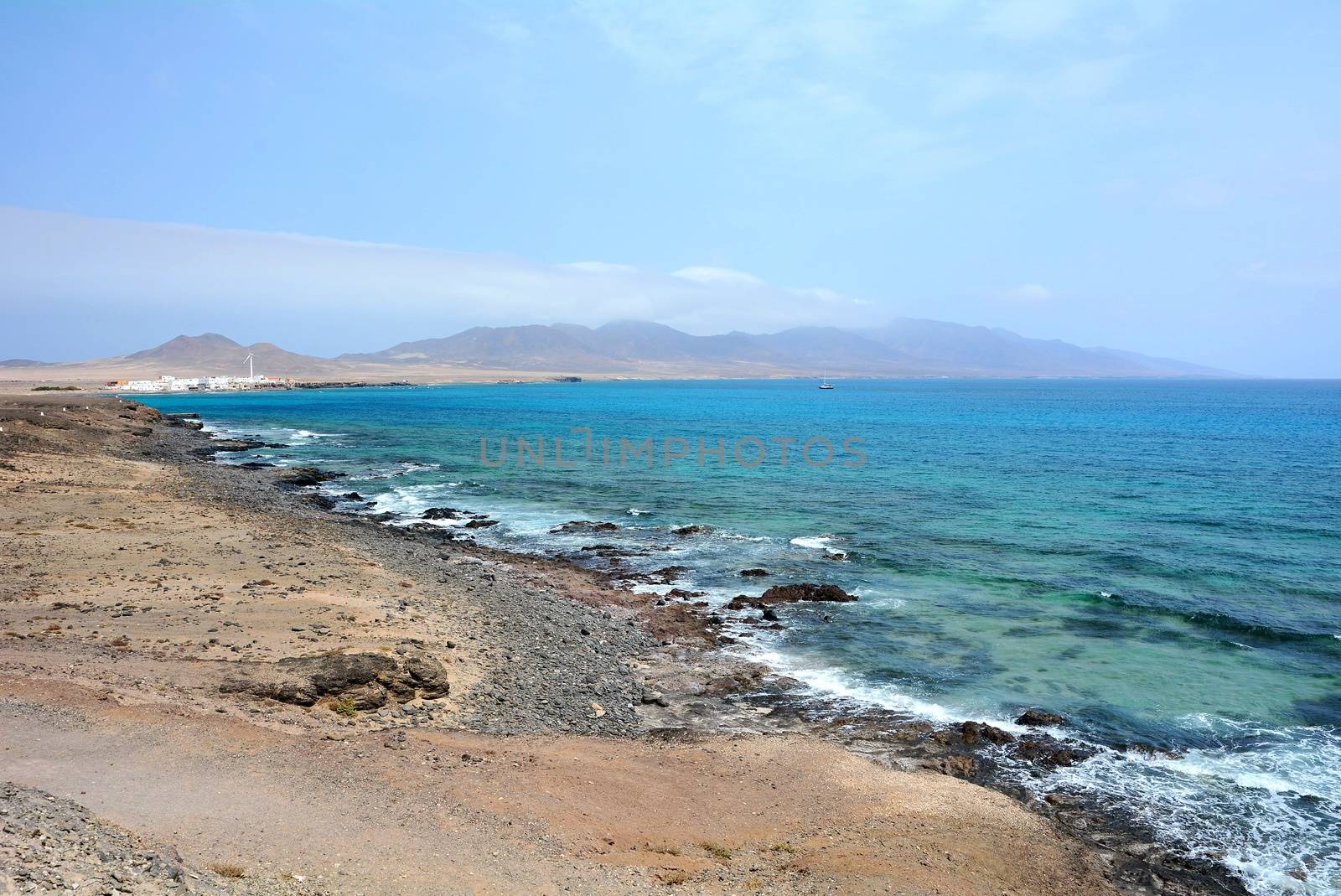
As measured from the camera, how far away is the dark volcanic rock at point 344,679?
520 inches

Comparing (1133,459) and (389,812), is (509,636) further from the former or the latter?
(1133,459)

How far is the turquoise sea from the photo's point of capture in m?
13.1

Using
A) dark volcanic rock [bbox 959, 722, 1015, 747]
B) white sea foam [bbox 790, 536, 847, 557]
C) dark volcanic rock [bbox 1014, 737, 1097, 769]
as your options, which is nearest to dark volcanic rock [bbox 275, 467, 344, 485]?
white sea foam [bbox 790, 536, 847, 557]

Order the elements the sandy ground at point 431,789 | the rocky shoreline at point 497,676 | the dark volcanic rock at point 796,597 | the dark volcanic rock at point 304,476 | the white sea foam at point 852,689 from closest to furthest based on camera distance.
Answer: the sandy ground at point 431,789
the rocky shoreline at point 497,676
the white sea foam at point 852,689
the dark volcanic rock at point 796,597
the dark volcanic rock at point 304,476

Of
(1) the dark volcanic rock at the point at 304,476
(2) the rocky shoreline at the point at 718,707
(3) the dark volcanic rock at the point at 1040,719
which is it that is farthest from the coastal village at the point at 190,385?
(3) the dark volcanic rock at the point at 1040,719

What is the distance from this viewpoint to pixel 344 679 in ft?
44.3

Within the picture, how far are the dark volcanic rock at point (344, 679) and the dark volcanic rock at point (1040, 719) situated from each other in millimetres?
10668

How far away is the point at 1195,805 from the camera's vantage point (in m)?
12.0

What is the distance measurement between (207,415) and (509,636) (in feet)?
315

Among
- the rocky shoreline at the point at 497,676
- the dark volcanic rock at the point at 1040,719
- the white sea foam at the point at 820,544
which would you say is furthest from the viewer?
the white sea foam at the point at 820,544

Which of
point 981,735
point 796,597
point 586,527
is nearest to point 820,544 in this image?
point 796,597

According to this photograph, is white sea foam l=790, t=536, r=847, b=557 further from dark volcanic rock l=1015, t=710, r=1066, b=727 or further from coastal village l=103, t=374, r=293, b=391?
coastal village l=103, t=374, r=293, b=391

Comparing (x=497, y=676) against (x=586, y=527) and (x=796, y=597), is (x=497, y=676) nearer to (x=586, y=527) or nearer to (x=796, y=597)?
(x=796, y=597)

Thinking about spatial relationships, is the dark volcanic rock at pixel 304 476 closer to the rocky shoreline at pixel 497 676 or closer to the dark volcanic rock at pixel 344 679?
the rocky shoreline at pixel 497 676
